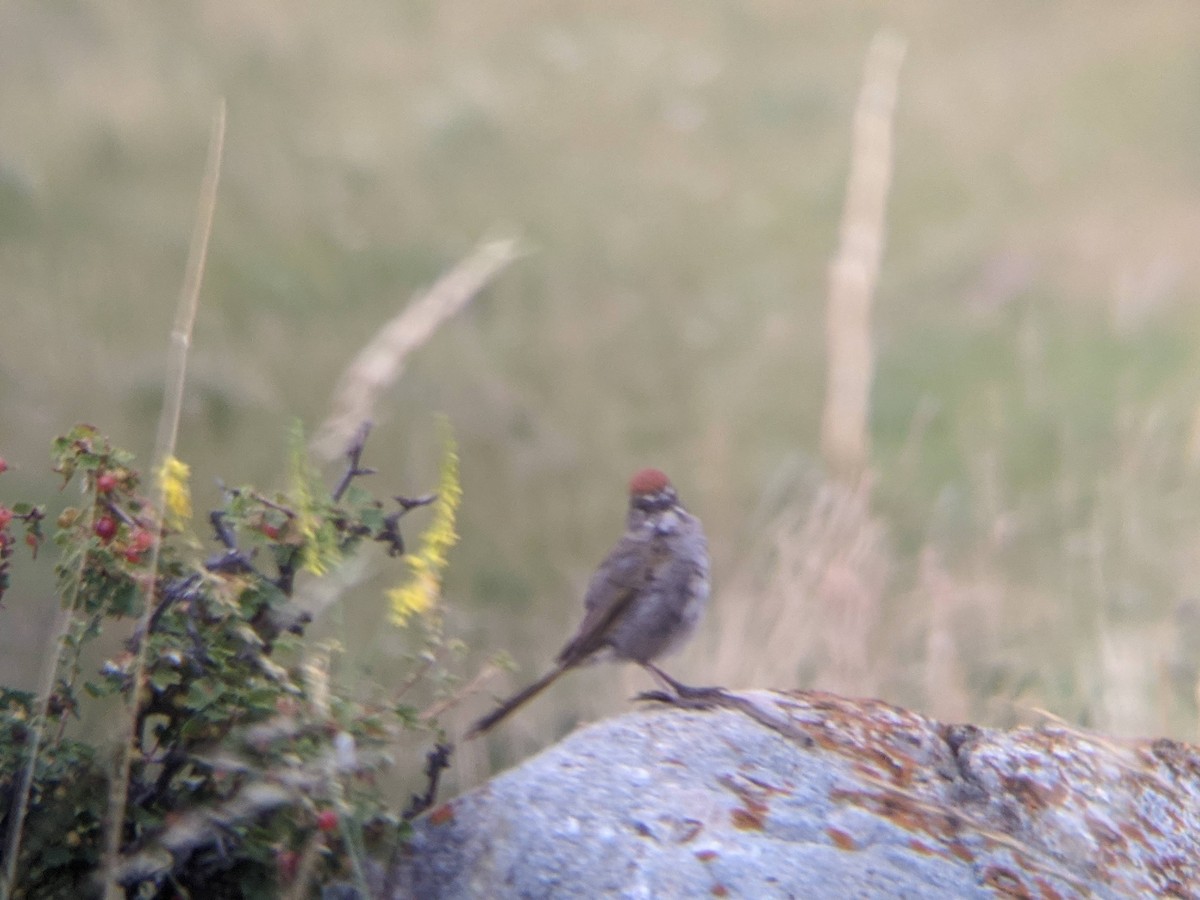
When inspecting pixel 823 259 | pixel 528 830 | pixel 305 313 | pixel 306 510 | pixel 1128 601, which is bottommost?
pixel 528 830

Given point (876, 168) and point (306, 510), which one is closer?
point (306, 510)

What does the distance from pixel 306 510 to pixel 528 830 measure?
575 millimetres

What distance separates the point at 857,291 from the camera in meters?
4.29

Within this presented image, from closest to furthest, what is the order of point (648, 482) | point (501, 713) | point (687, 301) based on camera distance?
point (501, 713)
point (648, 482)
point (687, 301)

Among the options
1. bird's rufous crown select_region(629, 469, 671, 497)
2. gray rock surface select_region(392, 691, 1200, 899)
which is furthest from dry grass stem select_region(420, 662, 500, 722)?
bird's rufous crown select_region(629, 469, 671, 497)

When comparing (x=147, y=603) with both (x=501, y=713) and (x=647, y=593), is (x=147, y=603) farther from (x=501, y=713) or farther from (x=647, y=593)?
(x=647, y=593)

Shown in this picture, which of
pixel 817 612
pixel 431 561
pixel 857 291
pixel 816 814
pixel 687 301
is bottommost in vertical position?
pixel 816 814

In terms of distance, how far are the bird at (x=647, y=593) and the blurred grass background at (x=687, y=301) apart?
1.03ft

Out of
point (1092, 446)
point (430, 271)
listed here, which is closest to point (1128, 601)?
point (1092, 446)

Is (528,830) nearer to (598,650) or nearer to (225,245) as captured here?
(598,650)

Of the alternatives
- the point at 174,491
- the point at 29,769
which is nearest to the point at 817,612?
the point at 174,491

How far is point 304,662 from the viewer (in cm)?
225

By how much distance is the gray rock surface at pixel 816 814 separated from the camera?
2115 millimetres

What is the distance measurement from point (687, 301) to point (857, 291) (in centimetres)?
449
